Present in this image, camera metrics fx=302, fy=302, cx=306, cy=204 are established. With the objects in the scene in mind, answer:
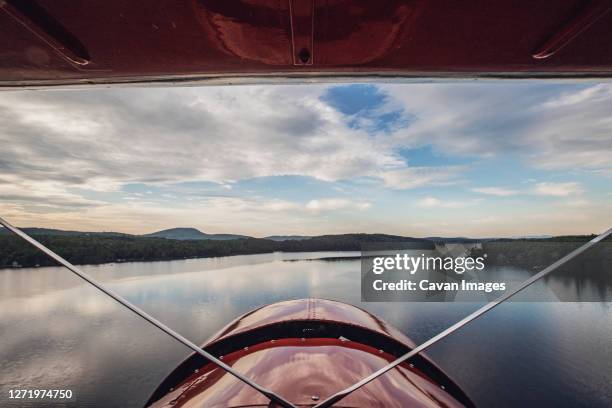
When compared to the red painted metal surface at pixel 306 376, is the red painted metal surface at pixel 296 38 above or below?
above

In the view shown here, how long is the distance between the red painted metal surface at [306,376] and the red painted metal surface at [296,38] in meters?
1.30

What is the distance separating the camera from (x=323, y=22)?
95 cm

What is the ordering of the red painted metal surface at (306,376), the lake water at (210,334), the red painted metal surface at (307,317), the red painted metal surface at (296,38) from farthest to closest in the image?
the lake water at (210,334) < the red painted metal surface at (307,317) < the red painted metal surface at (306,376) < the red painted metal surface at (296,38)

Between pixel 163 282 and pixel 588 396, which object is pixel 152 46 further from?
pixel 163 282

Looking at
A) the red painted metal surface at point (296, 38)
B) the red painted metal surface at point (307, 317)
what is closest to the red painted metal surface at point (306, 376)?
the red painted metal surface at point (307, 317)

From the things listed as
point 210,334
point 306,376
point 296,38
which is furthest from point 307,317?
point 210,334

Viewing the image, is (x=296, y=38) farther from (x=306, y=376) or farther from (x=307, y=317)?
(x=307, y=317)

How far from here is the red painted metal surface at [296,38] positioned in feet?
2.97

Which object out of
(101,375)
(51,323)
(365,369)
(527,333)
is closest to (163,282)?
(51,323)

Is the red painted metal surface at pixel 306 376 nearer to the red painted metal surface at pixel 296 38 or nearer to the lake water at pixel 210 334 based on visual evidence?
the red painted metal surface at pixel 296 38

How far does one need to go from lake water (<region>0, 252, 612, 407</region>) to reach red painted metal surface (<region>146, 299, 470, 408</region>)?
14.2 feet

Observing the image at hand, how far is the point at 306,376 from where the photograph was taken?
4.40ft

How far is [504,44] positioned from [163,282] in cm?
3563

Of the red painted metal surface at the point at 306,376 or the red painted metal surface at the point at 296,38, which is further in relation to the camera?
the red painted metal surface at the point at 306,376
